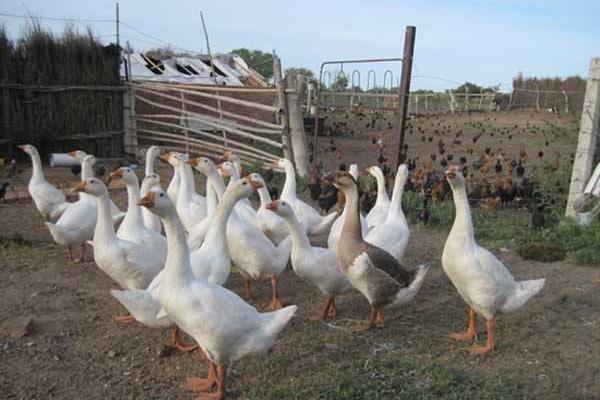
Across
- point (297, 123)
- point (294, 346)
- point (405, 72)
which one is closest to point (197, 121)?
point (297, 123)

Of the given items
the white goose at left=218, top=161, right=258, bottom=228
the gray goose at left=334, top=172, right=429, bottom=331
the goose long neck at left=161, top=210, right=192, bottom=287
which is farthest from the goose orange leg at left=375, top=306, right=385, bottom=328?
the goose long neck at left=161, top=210, right=192, bottom=287

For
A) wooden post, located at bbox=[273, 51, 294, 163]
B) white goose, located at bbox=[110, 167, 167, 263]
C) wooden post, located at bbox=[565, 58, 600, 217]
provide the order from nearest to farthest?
white goose, located at bbox=[110, 167, 167, 263] → wooden post, located at bbox=[565, 58, 600, 217] → wooden post, located at bbox=[273, 51, 294, 163]

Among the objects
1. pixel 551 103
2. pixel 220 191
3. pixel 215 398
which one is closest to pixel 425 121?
pixel 551 103

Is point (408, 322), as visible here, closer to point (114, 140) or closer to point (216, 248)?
point (216, 248)

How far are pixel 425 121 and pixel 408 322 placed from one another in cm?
2200

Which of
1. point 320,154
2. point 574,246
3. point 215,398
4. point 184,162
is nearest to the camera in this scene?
point 215,398

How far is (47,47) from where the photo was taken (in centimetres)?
1259

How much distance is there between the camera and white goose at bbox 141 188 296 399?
347cm

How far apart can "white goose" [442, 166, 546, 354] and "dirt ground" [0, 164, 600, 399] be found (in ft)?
0.96

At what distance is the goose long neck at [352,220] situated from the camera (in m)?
4.78

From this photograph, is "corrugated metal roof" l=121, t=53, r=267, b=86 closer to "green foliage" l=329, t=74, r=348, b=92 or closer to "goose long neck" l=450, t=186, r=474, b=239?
"green foliage" l=329, t=74, r=348, b=92

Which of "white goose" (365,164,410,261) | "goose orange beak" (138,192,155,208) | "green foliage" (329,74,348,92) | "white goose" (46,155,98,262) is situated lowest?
"white goose" (46,155,98,262)

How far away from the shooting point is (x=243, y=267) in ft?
17.3

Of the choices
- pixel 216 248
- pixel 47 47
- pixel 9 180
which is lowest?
pixel 9 180
